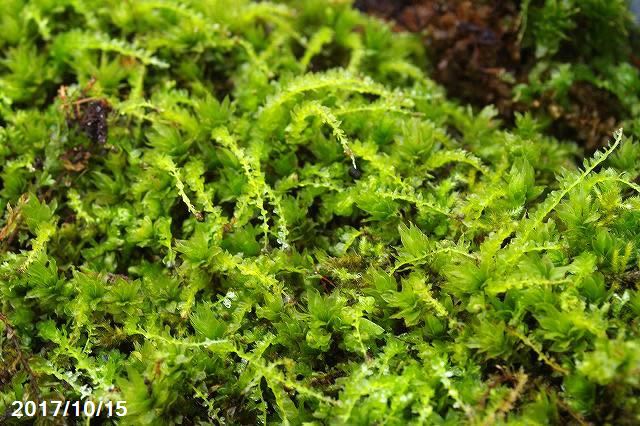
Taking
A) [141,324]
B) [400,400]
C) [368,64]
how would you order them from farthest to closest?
[368,64] < [141,324] < [400,400]

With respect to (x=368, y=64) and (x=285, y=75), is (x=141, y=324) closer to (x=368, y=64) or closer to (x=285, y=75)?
(x=285, y=75)

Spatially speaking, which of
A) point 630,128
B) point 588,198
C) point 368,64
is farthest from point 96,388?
point 630,128
